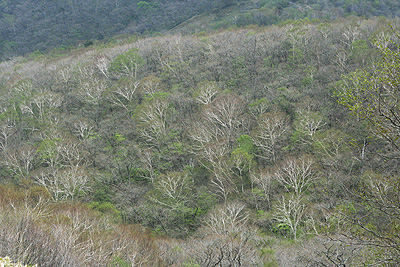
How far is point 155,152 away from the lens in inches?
1671

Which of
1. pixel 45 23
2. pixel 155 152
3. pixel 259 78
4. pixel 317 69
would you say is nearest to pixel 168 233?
pixel 155 152

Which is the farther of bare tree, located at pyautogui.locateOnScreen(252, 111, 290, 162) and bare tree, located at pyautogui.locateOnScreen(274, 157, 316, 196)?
bare tree, located at pyautogui.locateOnScreen(252, 111, 290, 162)

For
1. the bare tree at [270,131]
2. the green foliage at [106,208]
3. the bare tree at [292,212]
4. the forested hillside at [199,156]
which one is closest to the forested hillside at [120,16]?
the forested hillside at [199,156]

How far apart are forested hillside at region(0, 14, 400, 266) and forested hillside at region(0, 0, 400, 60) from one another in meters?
41.1

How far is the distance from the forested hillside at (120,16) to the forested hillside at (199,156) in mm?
41082

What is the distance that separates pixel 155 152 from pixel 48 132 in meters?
15.7

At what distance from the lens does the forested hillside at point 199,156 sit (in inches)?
775

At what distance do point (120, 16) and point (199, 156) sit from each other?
112727 millimetres

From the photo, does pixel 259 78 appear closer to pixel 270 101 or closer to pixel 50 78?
pixel 270 101

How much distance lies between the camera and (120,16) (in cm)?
13550

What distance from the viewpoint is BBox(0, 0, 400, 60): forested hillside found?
102000mm

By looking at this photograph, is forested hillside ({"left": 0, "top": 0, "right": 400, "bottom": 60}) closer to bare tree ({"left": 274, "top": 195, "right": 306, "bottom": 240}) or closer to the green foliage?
the green foliage

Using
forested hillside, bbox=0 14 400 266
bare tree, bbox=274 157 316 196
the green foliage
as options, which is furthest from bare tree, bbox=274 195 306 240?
the green foliage

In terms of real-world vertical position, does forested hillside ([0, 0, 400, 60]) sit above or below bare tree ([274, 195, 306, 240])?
above
